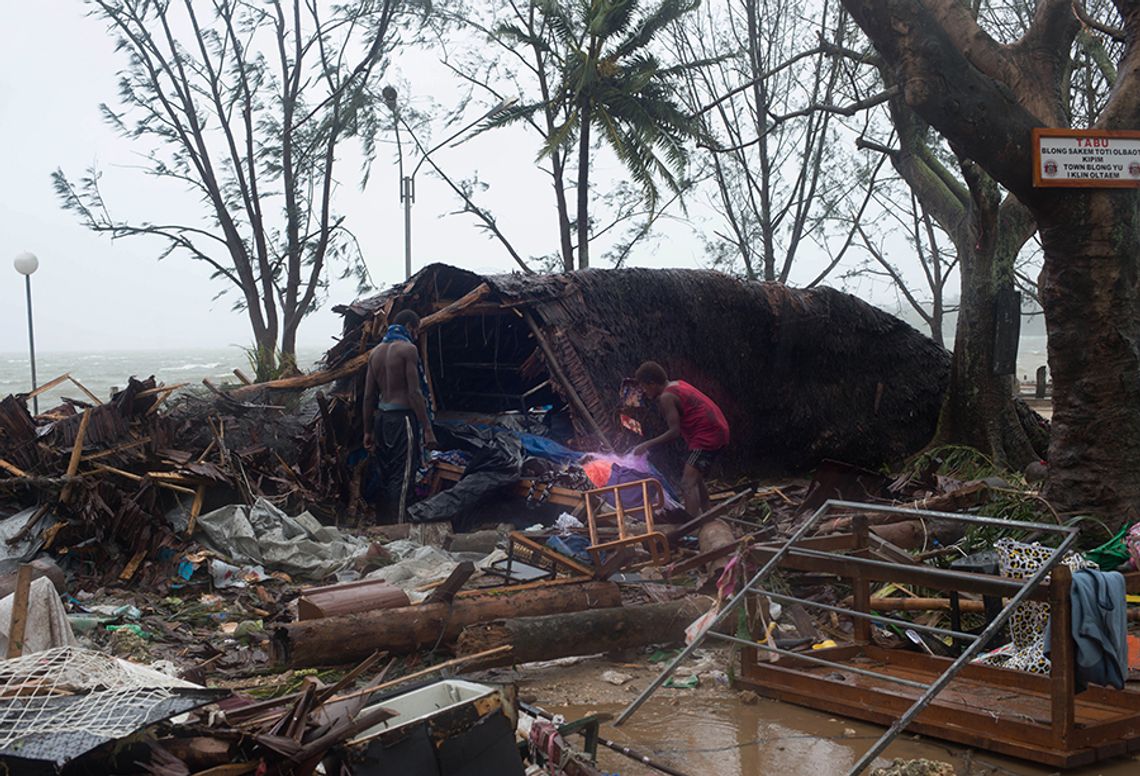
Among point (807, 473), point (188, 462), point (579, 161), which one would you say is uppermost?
point (579, 161)

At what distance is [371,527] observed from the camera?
9539mm

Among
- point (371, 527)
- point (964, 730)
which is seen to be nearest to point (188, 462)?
point (371, 527)

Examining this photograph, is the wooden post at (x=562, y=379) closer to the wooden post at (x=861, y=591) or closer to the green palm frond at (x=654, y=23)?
the wooden post at (x=861, y=591)

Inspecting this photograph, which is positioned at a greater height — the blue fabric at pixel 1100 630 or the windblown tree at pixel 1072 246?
the windblown tree at pixel 1072 246

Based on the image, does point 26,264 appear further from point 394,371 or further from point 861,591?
point 861,591

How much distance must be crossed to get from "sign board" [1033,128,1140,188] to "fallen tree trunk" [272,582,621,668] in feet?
13.4

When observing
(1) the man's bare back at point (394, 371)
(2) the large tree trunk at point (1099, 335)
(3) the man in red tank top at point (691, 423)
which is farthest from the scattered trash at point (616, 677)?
(1) the man's bare back at point (394, 371)

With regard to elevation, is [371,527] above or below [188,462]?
below

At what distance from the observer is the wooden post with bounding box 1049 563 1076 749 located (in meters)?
4.00

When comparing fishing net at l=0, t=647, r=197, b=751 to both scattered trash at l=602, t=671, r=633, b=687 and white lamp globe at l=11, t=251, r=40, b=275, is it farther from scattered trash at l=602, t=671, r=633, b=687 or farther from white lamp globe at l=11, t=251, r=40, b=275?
white lamp globe at l=11, t=251, r=40, b=275

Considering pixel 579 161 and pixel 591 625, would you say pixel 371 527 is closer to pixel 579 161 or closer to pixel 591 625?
pixel 591 625

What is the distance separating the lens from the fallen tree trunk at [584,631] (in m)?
5.34

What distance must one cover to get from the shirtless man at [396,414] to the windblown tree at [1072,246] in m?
5.08

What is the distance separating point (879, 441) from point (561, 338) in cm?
530
